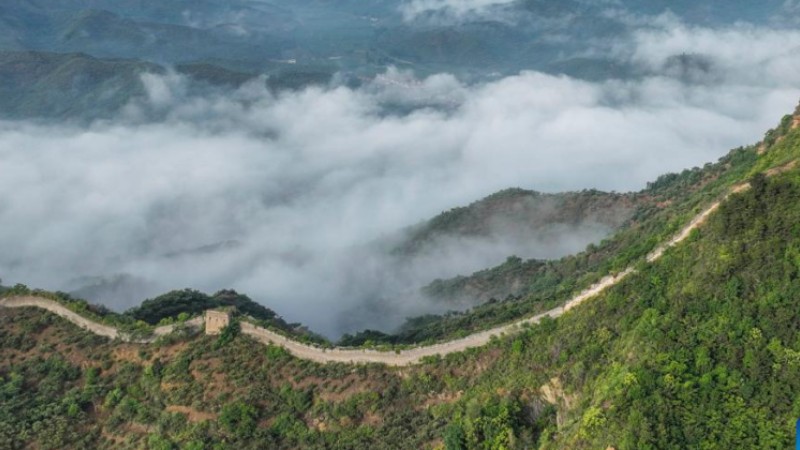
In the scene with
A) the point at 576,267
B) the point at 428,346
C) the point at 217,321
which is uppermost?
the point at 428,346

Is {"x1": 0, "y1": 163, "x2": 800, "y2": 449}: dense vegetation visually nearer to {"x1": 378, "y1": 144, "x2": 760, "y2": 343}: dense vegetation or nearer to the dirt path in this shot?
the dirt path

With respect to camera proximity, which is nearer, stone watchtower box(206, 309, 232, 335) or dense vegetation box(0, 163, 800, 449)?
dense vegetation box(0, 163, 800, 449)

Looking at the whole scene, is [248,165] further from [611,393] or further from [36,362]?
[611,393]

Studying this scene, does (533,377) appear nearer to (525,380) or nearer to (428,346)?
(525,380)

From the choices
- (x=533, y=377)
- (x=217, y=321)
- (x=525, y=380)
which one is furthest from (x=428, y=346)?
(x=217, y=321)

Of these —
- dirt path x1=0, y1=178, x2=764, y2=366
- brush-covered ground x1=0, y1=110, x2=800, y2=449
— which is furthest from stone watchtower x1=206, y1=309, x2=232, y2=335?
brush-covered ground x1=0, y1=110, x2=800, y2=449

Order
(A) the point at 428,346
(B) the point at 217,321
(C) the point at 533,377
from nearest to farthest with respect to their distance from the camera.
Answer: (C) the point at 533,377 < (A) the point at 428,346 < (B) the point at 217,321

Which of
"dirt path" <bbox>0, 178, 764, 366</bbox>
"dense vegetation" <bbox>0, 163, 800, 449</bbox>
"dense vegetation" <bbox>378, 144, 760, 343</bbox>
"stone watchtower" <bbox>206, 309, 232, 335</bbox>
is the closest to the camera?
"dense vegetation" <bbox>0, 163, 800, 449</bbox>

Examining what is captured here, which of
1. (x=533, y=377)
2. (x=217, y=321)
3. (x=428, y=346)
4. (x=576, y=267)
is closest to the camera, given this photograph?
(x=533, y=377)

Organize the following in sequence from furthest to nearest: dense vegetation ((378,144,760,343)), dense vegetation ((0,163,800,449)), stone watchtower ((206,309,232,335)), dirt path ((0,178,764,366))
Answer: stone watchtower ((206,309,232,335))
dense vegetation ((378,144,760,343))
dirt path ((0,178,764,366))
dense vegetation ((0,163,800,449))
